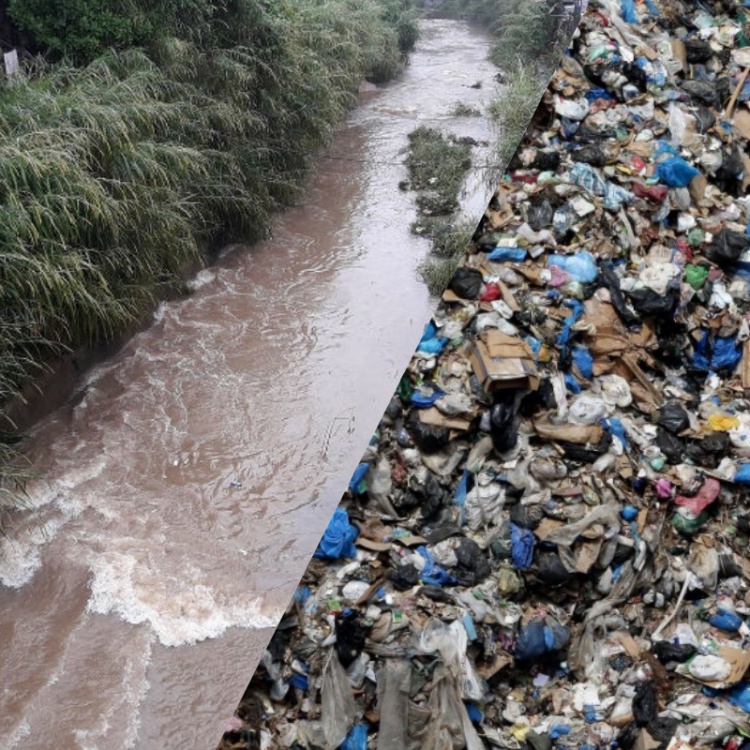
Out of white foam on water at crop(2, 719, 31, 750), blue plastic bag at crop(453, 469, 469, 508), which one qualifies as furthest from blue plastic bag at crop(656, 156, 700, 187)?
white foam on water at crop(2, 719, 31, 750)

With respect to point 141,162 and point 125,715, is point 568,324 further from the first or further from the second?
point 141,162

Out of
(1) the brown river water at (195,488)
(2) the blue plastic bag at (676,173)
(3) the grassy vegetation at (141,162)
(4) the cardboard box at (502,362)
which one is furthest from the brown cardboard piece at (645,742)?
(3) the grassy vegetation at (141,162)

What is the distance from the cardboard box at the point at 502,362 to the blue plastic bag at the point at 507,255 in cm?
17

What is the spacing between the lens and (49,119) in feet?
12.4

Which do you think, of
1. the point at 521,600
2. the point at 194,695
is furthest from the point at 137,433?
the point at 521,600

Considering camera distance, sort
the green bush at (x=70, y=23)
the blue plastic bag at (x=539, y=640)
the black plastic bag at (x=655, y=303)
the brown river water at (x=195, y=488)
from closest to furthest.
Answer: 1. the blue plastic bag at (x=539, y=640)
2. the black plastic bag at (x=655, y=303)
3. the brown river water at (x=195, y=488)
4. the green bush at (x=70, y=23)

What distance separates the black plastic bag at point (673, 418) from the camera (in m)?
1.12

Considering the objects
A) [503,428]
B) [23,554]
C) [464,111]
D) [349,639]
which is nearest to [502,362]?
[503,428]

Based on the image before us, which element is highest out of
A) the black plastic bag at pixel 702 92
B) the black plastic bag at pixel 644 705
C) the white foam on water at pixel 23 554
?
the black plastic bag at pixel 702 92

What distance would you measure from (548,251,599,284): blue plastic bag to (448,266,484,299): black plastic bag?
14 centimetres

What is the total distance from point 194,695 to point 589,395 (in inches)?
89.4

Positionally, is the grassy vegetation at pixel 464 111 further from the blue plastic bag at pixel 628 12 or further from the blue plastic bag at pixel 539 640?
the blue plastic bag at pixel 539 640

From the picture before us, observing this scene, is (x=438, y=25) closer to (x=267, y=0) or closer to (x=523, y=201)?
(x=267, y=0)

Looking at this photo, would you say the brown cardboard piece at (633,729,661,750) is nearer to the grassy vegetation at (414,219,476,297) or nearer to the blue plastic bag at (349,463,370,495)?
the blue plastic bag at (349,463,370,495)
